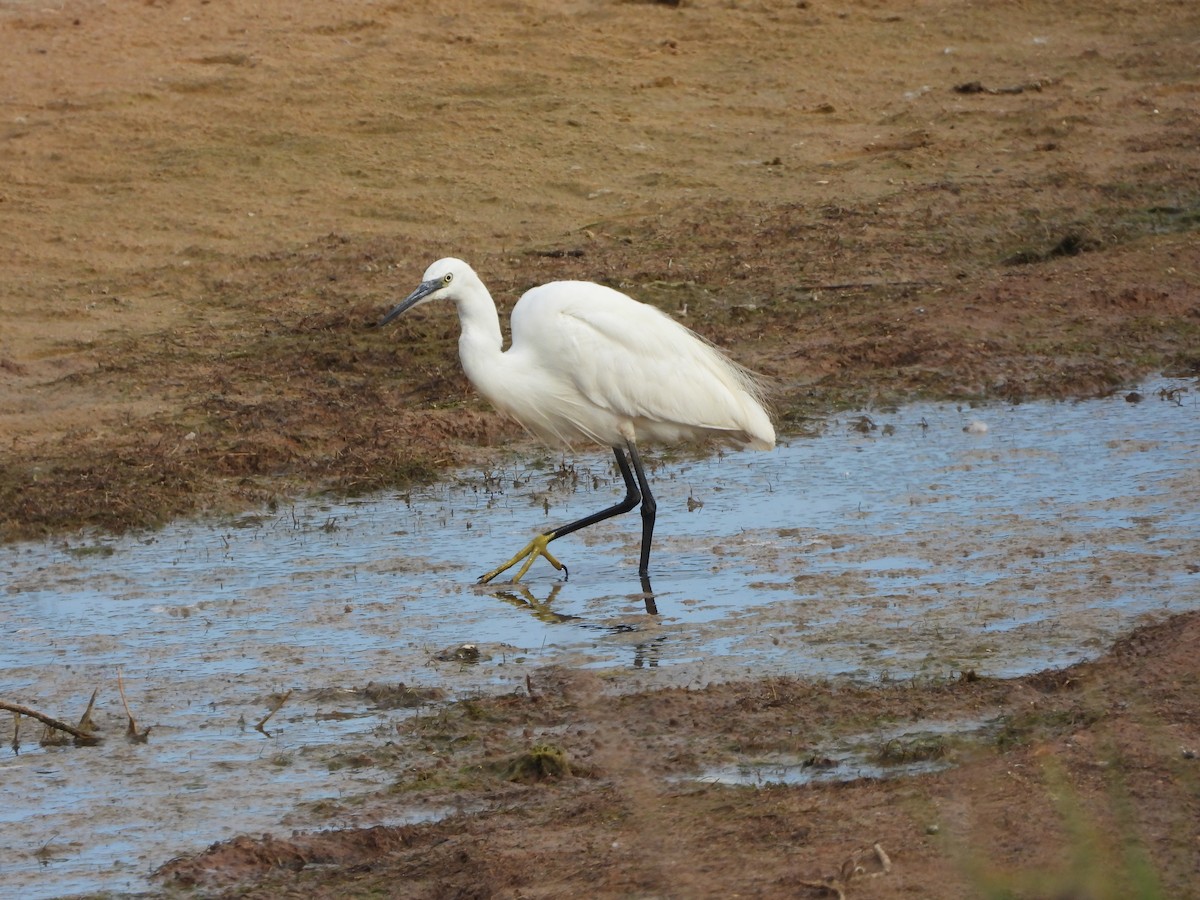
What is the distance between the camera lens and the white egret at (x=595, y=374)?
6762mm

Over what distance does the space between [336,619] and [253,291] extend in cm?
411

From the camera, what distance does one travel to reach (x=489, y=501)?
7.48 m

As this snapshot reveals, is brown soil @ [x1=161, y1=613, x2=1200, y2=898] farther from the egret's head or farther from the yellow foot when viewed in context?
the egret's head

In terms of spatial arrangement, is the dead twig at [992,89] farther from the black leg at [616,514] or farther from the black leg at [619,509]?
the black leg at [619,509]

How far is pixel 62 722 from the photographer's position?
502 centimetres

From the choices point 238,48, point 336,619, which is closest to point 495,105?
point 238,48

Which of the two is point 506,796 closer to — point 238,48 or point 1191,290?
point 1191,290

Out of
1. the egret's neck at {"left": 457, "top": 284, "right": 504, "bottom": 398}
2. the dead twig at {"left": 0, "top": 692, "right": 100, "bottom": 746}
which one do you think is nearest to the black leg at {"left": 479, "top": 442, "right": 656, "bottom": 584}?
the egret's neck at {"left": 457, "top": 284, "right": 504, "bottom": 398}

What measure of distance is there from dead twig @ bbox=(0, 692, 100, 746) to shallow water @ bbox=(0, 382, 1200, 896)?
44 mm

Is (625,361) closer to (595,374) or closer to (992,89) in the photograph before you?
(595,374)

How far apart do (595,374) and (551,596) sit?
92cm

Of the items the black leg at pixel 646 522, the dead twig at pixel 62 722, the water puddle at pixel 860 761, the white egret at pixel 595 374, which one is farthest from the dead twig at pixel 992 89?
the dead twig at pixel 62 722

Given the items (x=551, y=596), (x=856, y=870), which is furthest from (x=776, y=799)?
(x=551, y=596)

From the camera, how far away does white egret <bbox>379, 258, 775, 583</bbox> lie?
6.76 metres
